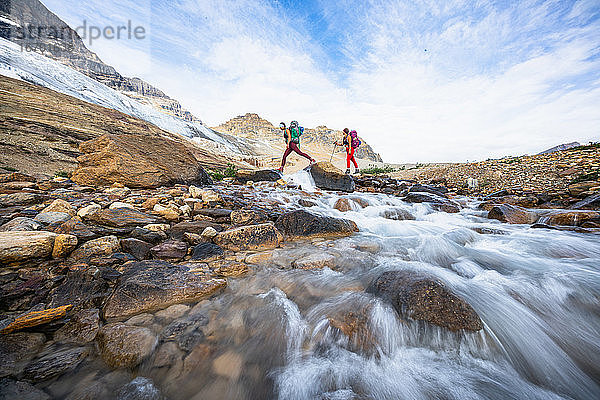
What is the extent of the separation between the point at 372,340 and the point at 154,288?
6.71ft

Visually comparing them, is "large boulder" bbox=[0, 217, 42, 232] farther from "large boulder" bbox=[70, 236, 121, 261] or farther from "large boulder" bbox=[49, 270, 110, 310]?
"large boulder" bbox=[49, 270, 110, 310]

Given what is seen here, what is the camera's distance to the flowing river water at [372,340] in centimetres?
151

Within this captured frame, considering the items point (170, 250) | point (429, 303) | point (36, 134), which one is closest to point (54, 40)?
point (36, 134)

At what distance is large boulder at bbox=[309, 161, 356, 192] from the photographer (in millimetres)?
9586

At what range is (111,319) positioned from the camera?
6.09 ft

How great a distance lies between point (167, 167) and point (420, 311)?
737 cm

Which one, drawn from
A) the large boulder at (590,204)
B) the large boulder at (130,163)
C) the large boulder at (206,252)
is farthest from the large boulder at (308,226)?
the large boulder at (590,204)

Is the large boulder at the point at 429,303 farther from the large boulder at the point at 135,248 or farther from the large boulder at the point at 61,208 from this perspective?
the large boulder at the point at 61,208

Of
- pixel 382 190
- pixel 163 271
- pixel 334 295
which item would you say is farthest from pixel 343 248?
pixel 382 190

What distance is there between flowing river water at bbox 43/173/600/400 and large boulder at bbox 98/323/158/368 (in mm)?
70

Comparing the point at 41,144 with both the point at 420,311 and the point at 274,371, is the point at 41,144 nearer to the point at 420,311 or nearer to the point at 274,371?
the point at 274,371

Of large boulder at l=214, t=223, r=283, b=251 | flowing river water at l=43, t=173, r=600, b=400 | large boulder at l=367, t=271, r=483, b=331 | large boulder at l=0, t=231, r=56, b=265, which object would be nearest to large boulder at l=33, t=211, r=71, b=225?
large boulder at l=0, t=231, r=56, b=265

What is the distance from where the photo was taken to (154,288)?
6.89ft

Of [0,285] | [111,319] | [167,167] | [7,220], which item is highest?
[167,167]
